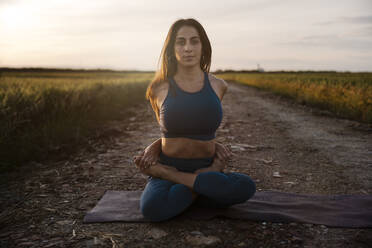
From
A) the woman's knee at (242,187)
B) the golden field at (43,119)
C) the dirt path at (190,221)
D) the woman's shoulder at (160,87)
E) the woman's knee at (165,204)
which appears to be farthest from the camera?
the golden field at (43,119)

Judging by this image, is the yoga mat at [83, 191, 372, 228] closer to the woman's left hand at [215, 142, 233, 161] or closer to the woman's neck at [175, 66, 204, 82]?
the woman's left hand at [215, 142, 233, 161]

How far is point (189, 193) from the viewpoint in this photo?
8.50 ft

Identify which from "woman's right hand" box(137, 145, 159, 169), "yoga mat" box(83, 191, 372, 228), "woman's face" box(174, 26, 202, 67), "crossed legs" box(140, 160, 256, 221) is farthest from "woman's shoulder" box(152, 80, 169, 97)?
"yoga mat" box(83, 191, 372, 228)

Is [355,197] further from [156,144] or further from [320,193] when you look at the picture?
[156,144]

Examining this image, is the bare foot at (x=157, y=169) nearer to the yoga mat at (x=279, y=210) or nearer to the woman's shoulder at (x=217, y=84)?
the yoga mat at (x=279, y=210)

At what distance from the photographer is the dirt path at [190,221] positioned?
2.28 m

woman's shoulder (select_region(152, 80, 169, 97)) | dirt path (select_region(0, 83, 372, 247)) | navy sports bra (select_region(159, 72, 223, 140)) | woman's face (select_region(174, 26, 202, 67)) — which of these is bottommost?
dirt path (select_region(0, 83, 372, 247))

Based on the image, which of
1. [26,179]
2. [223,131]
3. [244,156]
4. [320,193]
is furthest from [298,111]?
[26,179]

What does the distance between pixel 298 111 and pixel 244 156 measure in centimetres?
574

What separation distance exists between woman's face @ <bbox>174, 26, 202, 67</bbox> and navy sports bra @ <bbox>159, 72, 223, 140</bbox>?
236mm

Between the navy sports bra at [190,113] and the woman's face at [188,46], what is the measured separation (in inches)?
9.3

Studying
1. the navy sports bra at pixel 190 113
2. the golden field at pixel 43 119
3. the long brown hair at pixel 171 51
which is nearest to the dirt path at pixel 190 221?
the golden field at pixel 43 119

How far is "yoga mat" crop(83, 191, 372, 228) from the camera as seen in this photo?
101 inches

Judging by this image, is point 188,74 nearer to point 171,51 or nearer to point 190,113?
point 171,51
